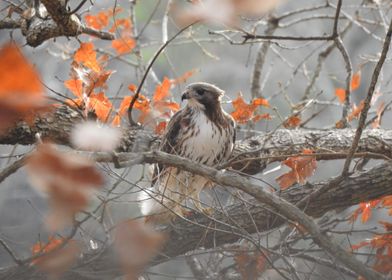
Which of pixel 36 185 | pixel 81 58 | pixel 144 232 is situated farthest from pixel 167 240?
pixel 36 185

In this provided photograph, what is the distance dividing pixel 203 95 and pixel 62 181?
3415mm

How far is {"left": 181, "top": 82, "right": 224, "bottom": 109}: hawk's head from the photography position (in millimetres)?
4473

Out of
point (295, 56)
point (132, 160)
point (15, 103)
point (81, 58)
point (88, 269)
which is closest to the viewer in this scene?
point (15, 103)

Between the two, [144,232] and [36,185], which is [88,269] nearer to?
[144,232]

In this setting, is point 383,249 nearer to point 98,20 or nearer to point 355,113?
point 355,113

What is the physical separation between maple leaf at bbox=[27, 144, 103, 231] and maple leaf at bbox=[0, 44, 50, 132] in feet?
0.31

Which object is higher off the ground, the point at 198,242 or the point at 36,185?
the point at 198,242

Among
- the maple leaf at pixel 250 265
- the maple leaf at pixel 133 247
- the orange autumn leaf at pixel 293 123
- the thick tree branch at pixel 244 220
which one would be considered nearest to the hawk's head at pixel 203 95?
the orange autumn leaf at pixel 293 123

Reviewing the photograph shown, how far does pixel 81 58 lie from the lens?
3471 mm

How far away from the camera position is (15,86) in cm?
106

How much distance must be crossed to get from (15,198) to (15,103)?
642 centimetres

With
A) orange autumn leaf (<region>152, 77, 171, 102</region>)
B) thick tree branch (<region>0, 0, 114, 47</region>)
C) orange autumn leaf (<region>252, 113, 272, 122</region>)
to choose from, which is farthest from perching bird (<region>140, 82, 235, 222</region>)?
thick tree branch (<region>0, 0, 114, 47</region>)

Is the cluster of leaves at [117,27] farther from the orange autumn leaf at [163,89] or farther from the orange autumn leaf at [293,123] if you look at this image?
the orange autumn leaf at [293,123]

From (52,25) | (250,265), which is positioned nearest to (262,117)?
(250,265)
